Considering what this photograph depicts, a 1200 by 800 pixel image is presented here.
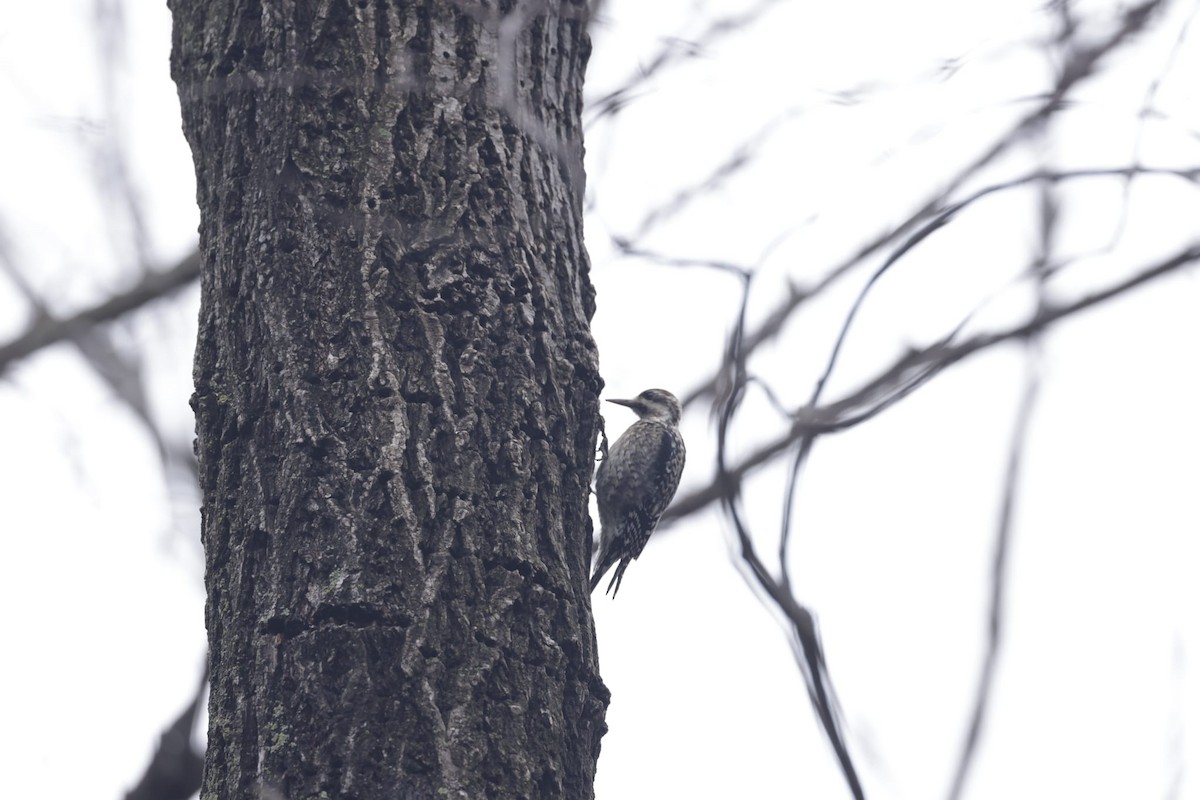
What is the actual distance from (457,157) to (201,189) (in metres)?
0.56

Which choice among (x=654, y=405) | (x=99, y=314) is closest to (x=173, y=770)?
(x=99, y=314)

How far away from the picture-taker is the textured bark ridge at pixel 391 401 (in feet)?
6.43

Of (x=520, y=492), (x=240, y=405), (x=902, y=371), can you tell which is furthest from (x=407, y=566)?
(x=902, y=371)

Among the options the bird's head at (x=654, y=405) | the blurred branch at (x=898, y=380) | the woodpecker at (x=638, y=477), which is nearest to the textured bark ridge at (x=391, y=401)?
the blurred branch at (x=898, y=380)

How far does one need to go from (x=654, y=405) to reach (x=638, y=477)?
475 mm

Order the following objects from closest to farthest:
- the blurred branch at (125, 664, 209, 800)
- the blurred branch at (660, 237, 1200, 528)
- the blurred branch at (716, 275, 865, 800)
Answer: the blurred branch at (716, 275, 865, 800)
the blurred branch at (660, 237, 1200, 528)
the blurred branch at (125, 664, 209, 800)

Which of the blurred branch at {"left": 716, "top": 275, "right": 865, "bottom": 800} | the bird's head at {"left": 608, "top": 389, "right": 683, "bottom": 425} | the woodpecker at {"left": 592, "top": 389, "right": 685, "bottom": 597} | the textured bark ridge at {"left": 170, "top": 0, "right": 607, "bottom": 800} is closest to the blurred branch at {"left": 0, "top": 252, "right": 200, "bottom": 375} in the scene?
the textured bark ridge at {"left": 170, "top": 0, "right": 607, "bottom": 800}

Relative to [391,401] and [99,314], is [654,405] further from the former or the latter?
[391,401]

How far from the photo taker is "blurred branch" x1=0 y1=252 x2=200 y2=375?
3848mm

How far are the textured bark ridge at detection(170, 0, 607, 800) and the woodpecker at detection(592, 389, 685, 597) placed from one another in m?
2.99

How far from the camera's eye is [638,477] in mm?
5840

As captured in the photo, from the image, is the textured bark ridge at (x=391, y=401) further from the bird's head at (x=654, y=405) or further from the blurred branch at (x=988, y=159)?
the bird's head at (x=654, y=405)

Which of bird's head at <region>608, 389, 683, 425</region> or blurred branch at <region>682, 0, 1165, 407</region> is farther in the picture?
bird's head at <region>608, 389, 683, 425</region>

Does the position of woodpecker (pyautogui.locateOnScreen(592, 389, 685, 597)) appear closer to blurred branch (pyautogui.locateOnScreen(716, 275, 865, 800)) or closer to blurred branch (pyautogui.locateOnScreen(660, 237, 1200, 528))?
blurred branch (pyautogui.locateOnScreen(660, 237, 1200, 528))
